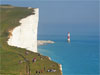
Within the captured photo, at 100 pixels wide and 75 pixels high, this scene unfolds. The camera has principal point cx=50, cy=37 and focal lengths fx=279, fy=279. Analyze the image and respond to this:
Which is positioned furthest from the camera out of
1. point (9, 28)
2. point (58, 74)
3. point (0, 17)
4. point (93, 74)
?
point (0, 17)

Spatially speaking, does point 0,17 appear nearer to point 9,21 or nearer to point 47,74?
point 9,21

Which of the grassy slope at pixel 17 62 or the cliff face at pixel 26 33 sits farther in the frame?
the cliff face at pixel 26 33

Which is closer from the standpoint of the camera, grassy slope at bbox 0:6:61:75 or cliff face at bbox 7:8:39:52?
grassy slope at bbox 0:6:61:75

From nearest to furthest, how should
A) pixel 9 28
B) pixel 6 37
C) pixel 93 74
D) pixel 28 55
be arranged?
pixel 28 55 < pixel 6 37 < pixel 9 28 < pixel 93 74

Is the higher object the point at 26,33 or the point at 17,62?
the point at 26,33

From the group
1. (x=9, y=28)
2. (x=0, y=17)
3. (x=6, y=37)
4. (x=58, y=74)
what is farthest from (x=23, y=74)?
(x=0, y=17)

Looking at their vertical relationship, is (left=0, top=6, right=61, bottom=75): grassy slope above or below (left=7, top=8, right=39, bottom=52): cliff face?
below

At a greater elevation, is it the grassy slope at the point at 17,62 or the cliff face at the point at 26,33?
the cliff face at the point at 26,33

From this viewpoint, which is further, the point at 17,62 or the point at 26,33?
the point at 26,33
